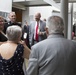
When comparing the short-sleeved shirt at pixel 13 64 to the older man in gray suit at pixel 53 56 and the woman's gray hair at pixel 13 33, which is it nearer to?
the woman's gray hair at pixel 13 33

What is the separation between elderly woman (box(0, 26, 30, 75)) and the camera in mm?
2953

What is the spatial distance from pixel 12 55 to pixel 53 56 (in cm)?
82

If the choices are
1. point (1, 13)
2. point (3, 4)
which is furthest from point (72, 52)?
point (3, 4)

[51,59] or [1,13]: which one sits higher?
[1,13]

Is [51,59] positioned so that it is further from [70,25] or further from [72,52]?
[70,25]

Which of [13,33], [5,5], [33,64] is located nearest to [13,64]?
[13,33]

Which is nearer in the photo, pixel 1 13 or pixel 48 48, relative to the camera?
pixel 48 48

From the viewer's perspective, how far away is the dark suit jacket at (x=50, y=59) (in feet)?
7.54

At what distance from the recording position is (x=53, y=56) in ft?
7.55

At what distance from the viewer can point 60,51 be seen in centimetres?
233

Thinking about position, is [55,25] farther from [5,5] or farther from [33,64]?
[5,5]

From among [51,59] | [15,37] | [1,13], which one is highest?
[1,13]

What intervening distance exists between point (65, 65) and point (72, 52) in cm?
16

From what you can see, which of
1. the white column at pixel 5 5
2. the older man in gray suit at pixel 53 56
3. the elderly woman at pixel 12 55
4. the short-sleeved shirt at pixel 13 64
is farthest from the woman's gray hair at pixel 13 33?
the white column at pixel 5 5
